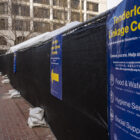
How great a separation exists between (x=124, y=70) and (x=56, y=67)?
95.5 inches

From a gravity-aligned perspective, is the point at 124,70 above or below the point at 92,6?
below

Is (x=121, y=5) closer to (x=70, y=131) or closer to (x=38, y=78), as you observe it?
(x=70, y=131)

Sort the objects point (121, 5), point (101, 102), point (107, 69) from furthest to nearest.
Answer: point (101, 102) < point (107, 69) < point (121, 5)

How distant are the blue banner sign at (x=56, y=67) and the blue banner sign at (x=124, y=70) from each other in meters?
1.83

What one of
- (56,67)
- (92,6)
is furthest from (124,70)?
(92,6)

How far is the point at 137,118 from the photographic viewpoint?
1.65m

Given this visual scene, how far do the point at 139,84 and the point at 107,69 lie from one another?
589mm

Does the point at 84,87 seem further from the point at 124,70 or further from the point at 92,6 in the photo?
the point at 92,6

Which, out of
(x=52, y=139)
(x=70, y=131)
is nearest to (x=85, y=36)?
(x=70, y=131)

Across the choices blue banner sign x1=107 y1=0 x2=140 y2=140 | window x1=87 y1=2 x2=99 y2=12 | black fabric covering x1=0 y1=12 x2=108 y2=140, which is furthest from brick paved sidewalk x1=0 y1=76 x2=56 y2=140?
window x1=87 y1=2 x2=99 y2=12

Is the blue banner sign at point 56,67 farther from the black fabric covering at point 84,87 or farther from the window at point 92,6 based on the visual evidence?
the window at point 92,6

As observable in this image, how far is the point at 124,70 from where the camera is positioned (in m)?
1.79

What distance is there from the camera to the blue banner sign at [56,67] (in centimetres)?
388

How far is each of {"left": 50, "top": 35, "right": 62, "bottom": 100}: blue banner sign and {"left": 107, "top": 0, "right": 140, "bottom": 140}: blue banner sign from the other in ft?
6.01
